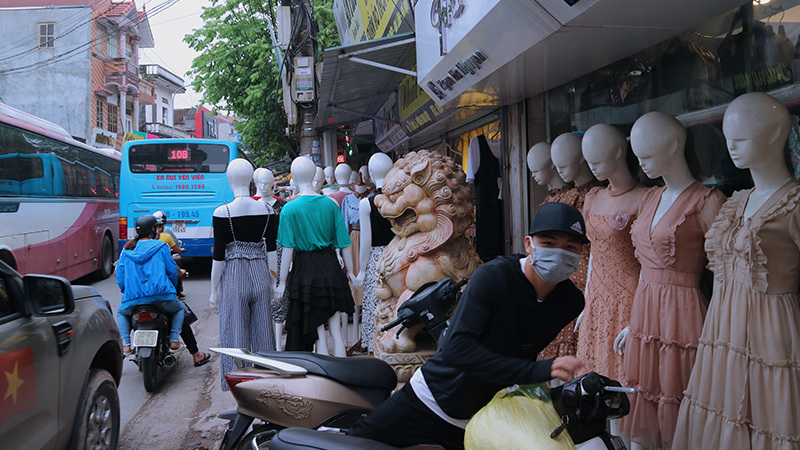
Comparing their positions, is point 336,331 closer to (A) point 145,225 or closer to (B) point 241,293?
(B) point 241,293

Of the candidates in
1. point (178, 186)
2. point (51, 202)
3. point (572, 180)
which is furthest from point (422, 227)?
point (178, 186)

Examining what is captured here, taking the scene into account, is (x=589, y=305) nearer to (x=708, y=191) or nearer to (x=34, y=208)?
(x=708, y=191)

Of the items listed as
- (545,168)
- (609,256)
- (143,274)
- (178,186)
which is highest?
(178,186)

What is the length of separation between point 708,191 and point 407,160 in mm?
2019

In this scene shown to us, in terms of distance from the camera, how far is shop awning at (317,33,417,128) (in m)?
6.04

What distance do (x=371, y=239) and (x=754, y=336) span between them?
3.54 meters

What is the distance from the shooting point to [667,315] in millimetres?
2809

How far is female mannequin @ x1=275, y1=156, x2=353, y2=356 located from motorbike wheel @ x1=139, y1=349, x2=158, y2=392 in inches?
53.6

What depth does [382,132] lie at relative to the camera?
434 inches

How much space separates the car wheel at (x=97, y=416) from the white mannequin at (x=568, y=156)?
3034 millimetres

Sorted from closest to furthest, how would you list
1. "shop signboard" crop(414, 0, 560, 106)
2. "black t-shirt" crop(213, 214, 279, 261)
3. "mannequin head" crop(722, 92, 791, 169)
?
"mannequin head" crop(722, 92, 791, 169), "shop signboard" crop(414, 0, 560, 106), "black t-shirt" crop(213, 214, 279, 261)

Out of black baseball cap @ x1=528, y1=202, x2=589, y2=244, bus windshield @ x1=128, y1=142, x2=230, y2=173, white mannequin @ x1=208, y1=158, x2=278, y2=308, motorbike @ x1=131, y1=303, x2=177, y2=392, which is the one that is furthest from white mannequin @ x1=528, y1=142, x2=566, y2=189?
bus windshield @ x1=128, y1=142, x2=230, y2=173

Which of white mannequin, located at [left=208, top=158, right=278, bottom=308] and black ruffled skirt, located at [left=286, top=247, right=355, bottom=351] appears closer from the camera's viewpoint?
white mannequin, located at [left=208, top=158, right=278, bottom=308]

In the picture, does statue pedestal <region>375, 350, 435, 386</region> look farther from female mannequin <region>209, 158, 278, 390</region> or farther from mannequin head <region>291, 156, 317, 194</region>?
mannequin head <region>291, 156, 317, 194</region>
